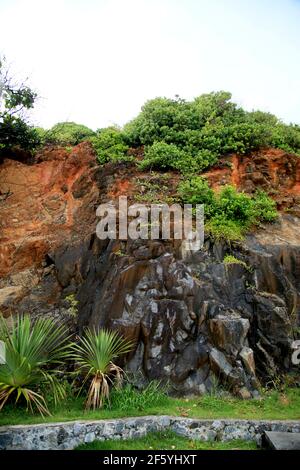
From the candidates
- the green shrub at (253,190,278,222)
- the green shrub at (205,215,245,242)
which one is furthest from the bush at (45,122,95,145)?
the green shrub at (253,190,278,222)

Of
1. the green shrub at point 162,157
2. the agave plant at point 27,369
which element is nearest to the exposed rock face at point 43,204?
the green shrub at point 162,157

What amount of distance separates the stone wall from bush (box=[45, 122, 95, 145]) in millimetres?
9980

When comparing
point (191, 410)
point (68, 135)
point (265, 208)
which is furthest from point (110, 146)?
point (191, 410)

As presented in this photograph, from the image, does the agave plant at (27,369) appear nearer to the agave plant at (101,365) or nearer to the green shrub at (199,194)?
the agave plant at (101,365)

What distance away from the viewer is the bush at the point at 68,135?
1525cm

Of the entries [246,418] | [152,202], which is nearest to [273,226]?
[152,202]

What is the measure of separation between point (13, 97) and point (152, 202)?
5.57m

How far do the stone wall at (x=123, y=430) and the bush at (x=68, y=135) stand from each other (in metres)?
9.98

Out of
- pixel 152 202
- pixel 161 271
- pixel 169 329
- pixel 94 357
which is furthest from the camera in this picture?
pixel 152 202

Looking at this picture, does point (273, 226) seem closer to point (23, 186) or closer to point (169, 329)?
point (169, 329)

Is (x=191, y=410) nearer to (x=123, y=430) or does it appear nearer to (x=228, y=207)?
(x=123, y=430)

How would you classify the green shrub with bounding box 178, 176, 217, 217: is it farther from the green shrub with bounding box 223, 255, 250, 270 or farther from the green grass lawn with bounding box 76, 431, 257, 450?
the green grass lawn with bounding box 76, 431, 257, 450

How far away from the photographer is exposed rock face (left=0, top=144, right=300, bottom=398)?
9359 millimetres

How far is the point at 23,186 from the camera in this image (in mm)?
14094
